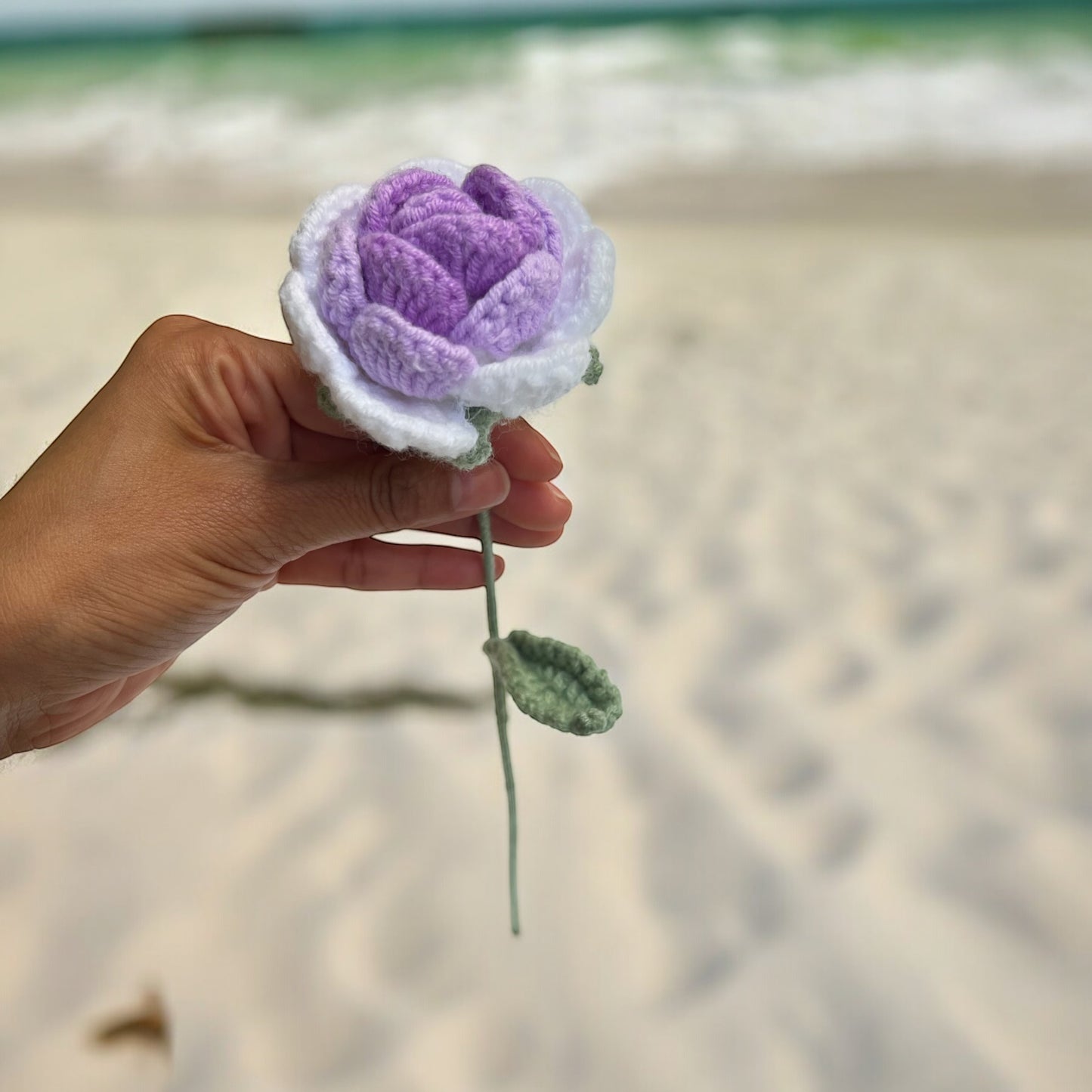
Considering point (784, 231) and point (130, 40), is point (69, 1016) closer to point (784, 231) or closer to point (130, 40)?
point (784, 231)

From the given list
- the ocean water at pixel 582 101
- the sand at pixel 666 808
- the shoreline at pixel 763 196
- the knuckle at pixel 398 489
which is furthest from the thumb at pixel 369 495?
the ocean water at pixel 582 101

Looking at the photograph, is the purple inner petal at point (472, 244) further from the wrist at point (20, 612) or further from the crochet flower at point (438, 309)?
the wrist at point (20, 612)

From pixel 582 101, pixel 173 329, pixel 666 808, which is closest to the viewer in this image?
pixel 173 329

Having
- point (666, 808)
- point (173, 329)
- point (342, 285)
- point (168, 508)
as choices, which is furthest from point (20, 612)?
point (666, 808)

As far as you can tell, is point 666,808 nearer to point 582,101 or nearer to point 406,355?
point 406,355

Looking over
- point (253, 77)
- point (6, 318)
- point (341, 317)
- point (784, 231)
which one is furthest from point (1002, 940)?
point (253, 77)

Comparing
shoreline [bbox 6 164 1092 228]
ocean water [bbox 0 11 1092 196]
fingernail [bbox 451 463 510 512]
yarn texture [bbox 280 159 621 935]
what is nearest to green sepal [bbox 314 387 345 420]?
yarn texture [bbox 280 159 621 935]
